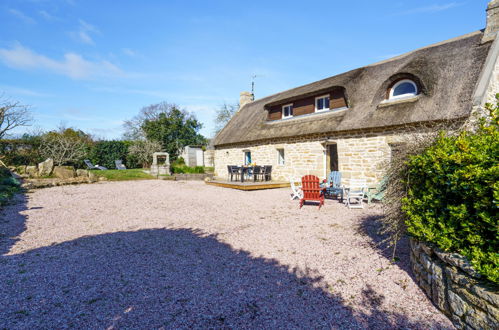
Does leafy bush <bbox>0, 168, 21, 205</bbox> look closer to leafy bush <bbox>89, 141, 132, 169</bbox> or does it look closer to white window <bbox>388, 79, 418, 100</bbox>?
leafy bush <bbox>89, 141, 132, 169</bbox>

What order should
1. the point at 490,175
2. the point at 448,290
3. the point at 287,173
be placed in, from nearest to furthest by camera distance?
the point at 490,175, the point at 448,290, the point at 287,173

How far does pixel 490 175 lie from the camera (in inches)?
85.2

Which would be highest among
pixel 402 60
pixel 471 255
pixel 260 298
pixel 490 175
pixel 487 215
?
pixel 402 60

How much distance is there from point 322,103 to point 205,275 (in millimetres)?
11345

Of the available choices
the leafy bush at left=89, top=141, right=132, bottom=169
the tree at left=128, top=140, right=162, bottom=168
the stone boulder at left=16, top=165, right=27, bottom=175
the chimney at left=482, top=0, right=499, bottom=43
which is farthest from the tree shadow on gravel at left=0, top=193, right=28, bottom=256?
the tree at left=128, top=140, right=162, bottom=168

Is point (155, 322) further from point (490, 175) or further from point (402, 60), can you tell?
point (402, 60)

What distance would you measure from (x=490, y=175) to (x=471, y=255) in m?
0.76

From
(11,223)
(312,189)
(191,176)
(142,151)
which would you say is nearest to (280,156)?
(312,189)

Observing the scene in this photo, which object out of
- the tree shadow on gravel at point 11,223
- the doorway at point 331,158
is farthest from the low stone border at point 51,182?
the doorway at point 331,158

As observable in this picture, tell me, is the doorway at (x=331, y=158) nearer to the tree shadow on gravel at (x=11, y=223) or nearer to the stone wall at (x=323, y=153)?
the stone wall at (x=323, y=153)

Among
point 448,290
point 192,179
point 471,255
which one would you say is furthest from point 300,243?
point 192,179

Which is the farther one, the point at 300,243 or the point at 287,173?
the point at 287,173

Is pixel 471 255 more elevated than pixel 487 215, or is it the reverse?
pixel 487 215

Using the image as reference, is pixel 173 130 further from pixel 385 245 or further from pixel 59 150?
pixel 385 245
